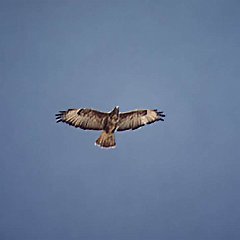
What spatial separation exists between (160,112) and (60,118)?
0.95 meters

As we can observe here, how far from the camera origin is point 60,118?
528 centimetres

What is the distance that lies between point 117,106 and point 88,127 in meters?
0.33

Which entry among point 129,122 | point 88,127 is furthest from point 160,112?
point 88,127

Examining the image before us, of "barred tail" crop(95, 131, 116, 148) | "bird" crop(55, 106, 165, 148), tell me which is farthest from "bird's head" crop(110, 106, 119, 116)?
"barred tail" crop(95, 131, 116, 148)

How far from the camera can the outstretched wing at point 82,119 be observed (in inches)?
204

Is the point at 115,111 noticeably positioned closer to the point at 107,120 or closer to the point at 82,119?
the point at 107,120

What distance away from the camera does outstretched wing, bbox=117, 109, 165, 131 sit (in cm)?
519

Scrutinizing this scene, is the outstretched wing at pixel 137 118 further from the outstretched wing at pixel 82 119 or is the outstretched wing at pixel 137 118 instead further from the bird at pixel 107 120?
the outstretched wing at pixel 82 119

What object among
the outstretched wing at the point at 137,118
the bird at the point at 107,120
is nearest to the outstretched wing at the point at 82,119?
the bird at the point at 107,120

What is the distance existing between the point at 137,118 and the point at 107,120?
0.29 m

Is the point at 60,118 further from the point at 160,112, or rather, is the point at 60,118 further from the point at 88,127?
the point at 160,112

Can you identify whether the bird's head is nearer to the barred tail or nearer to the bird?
the bird

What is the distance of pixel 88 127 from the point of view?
17.2 feet

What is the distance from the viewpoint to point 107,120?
517 cm
